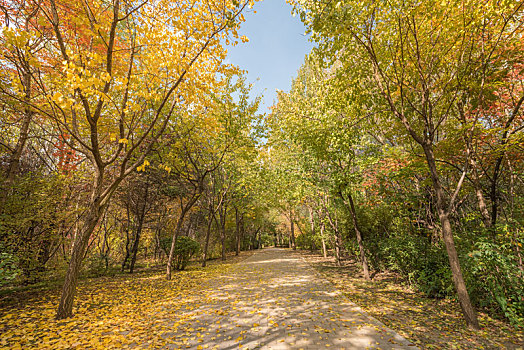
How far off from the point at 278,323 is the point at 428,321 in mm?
3132

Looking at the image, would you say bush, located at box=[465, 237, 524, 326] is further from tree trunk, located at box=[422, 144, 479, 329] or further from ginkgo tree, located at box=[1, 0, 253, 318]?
ginkgo tree, located at box=[1, 0, 253, 318]

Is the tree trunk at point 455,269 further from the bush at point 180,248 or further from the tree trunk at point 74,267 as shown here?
the bush at point 180,248

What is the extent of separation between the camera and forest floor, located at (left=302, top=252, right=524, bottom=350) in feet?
11.6

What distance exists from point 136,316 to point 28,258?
427cm

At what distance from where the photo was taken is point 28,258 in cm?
618

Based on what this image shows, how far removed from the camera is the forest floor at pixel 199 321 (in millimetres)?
3559

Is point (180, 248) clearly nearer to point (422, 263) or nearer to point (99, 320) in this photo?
point (99, 320)

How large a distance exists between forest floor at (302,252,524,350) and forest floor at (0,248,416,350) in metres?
0.43

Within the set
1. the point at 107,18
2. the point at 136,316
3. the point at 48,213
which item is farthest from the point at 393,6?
the point at 48,213

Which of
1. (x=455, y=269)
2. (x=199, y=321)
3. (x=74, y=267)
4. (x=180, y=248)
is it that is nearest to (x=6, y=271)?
(x=74, y=267)

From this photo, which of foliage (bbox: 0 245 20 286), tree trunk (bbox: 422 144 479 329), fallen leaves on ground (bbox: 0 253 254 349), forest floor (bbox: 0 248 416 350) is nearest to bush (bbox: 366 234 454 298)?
tree trunk (bbox: 422 144 479 329)

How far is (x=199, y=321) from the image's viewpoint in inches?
179

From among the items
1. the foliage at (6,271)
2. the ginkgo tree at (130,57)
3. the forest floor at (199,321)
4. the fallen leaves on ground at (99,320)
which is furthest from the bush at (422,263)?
the foliage at (6,271)

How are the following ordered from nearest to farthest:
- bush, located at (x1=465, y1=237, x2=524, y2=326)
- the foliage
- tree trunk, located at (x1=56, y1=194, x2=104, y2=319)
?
1. bush, located at (x1=465, y1=237, x2=524, y2=326)
2. the foliage
3. tree trunk, located at (x1=56, y1=194, x2=104, y2=319)
